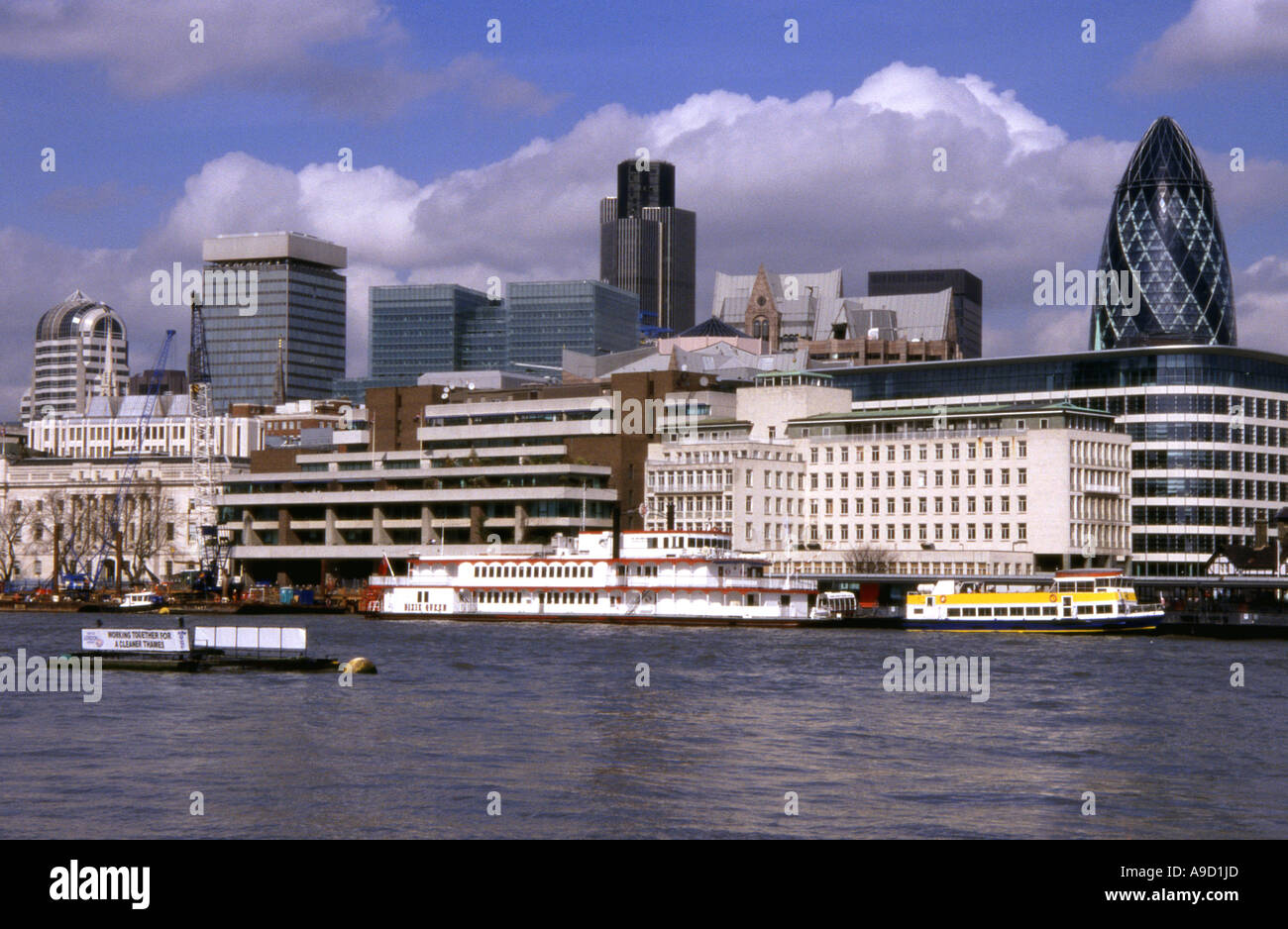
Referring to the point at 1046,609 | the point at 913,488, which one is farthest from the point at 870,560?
the point at 1046,609

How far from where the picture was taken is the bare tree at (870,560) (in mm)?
178125

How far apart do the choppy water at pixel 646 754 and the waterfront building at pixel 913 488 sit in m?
81.7

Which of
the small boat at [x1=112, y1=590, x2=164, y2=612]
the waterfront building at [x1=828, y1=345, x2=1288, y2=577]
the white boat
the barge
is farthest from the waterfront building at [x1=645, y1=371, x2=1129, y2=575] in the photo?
the barge

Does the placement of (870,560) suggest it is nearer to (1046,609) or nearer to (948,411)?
(948,411)

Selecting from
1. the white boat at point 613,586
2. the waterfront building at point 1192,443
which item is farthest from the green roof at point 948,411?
the white boat at point 613,586

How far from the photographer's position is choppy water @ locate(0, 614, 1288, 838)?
38438mm

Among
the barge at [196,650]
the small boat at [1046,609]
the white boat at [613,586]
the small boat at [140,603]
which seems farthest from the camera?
the small boat at [140,603]

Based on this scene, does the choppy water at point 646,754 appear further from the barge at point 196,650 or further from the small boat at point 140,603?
the small boat at point 140,603

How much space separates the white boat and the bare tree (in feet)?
56.9

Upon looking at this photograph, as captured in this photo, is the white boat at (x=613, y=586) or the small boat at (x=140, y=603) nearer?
the white boat at (x=613, y=586)

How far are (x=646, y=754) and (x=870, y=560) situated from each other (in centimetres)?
13236
